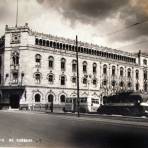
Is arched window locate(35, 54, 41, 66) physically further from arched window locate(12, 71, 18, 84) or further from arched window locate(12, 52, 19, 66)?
arched window locate(12, 71, 18, 84)

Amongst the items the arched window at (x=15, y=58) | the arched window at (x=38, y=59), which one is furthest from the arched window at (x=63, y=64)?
the arched window at (x=15, y=58)

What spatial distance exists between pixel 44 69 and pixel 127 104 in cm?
2140

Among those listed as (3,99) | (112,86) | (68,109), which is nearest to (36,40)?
(3,99)

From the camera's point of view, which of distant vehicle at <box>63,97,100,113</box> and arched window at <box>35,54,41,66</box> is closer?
distant vehicle at <box>63,97,100,113</box>

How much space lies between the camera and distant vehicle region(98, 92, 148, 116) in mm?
35062

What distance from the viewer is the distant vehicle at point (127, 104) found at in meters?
35.1

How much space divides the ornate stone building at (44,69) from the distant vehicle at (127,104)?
534 inches

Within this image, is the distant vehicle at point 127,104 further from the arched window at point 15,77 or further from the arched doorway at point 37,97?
the arched window at point 15,77

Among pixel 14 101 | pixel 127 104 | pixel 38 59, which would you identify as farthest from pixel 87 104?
pixel 14 101

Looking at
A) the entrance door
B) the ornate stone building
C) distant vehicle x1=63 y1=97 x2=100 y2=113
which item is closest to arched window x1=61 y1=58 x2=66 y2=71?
the ornate stone building

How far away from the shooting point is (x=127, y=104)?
36.4 metres

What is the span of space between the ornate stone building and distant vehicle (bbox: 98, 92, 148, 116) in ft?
44.5

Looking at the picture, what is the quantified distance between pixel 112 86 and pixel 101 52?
24.9 ft

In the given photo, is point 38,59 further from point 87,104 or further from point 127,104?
point 127,104
